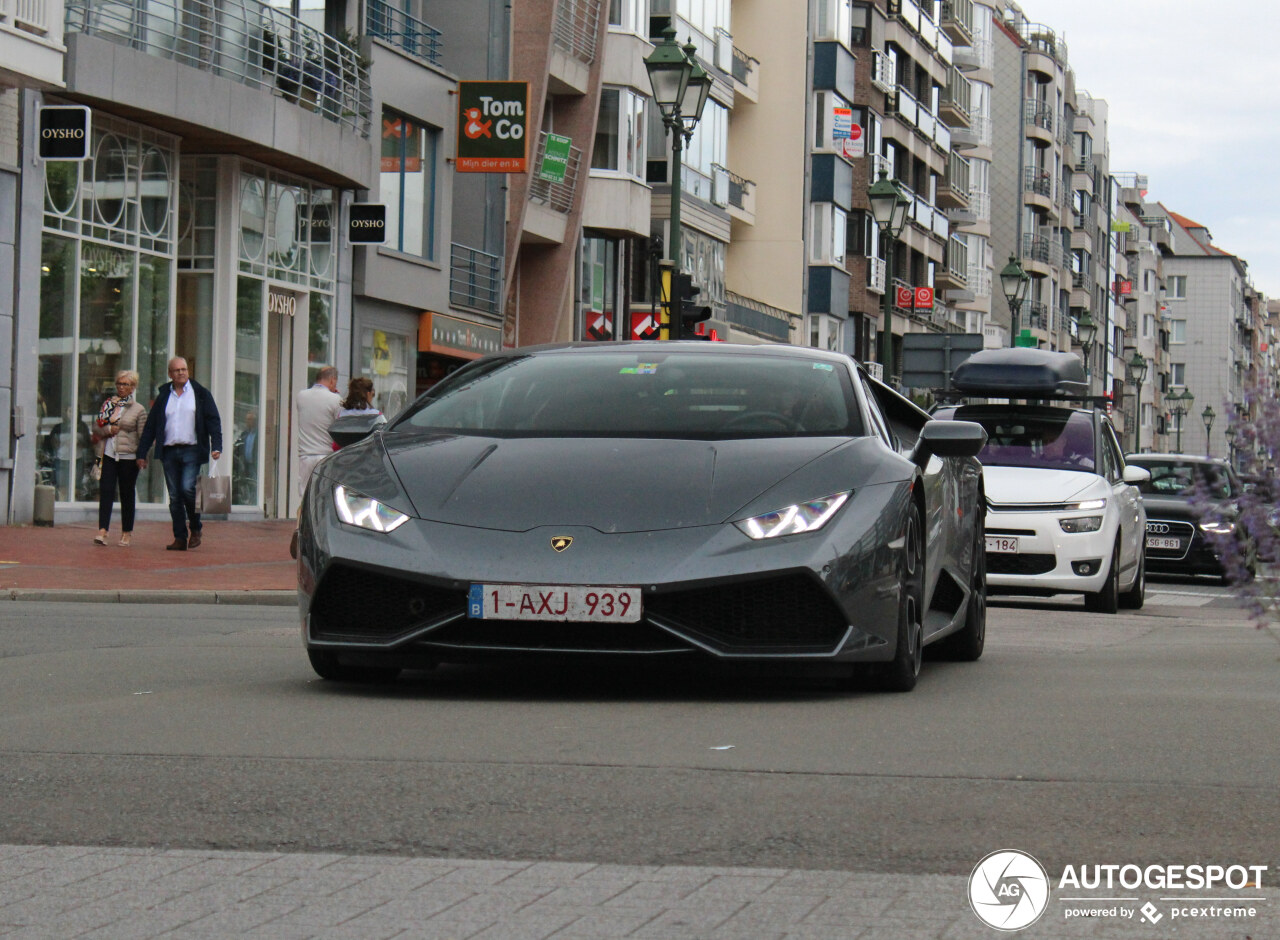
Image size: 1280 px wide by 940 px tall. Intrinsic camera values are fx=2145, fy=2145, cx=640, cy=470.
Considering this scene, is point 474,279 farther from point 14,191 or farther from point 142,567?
point 142,567

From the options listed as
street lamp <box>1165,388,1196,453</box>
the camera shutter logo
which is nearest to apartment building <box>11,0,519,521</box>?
the camera shutter logo

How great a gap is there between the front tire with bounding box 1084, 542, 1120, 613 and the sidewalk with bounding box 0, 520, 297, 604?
6.50 m

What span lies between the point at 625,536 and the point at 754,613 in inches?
20.8

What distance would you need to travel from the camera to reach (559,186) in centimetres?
4131

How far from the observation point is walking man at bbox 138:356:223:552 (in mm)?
20594

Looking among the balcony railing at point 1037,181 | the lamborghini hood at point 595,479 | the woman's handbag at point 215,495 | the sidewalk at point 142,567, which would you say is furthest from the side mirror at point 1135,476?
the balcony railing at point 1037,181

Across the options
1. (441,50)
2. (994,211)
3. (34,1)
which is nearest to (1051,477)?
(34,1)

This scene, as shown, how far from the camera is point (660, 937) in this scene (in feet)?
13.1

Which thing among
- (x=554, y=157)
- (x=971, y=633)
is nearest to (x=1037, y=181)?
(x=554, y=157)

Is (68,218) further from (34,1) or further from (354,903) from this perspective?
(354,903)

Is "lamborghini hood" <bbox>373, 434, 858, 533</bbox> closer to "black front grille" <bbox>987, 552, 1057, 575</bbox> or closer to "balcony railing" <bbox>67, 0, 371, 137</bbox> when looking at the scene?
"black front grille" <bbox>987, 552, 1057, 575</bbox>

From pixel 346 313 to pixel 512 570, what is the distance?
2491 centimetres

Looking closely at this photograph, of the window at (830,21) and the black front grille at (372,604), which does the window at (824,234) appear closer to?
the window at (830,21)

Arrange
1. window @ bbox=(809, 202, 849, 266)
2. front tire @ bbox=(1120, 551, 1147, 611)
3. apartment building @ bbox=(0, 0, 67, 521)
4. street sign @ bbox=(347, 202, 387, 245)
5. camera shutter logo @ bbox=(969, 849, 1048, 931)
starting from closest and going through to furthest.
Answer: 1. camera shutter logo @ bbox=(969, 849, 1048, 931)
2. front tire @ bbox=(1120, 551, 1147, 611)
3. apartment building @ bbox=(0, 0, 67, 521)
4. street sign @ bbox=(347, 202, 387, 245)
5. window @ bbox=(809, 202, 849, 266)
